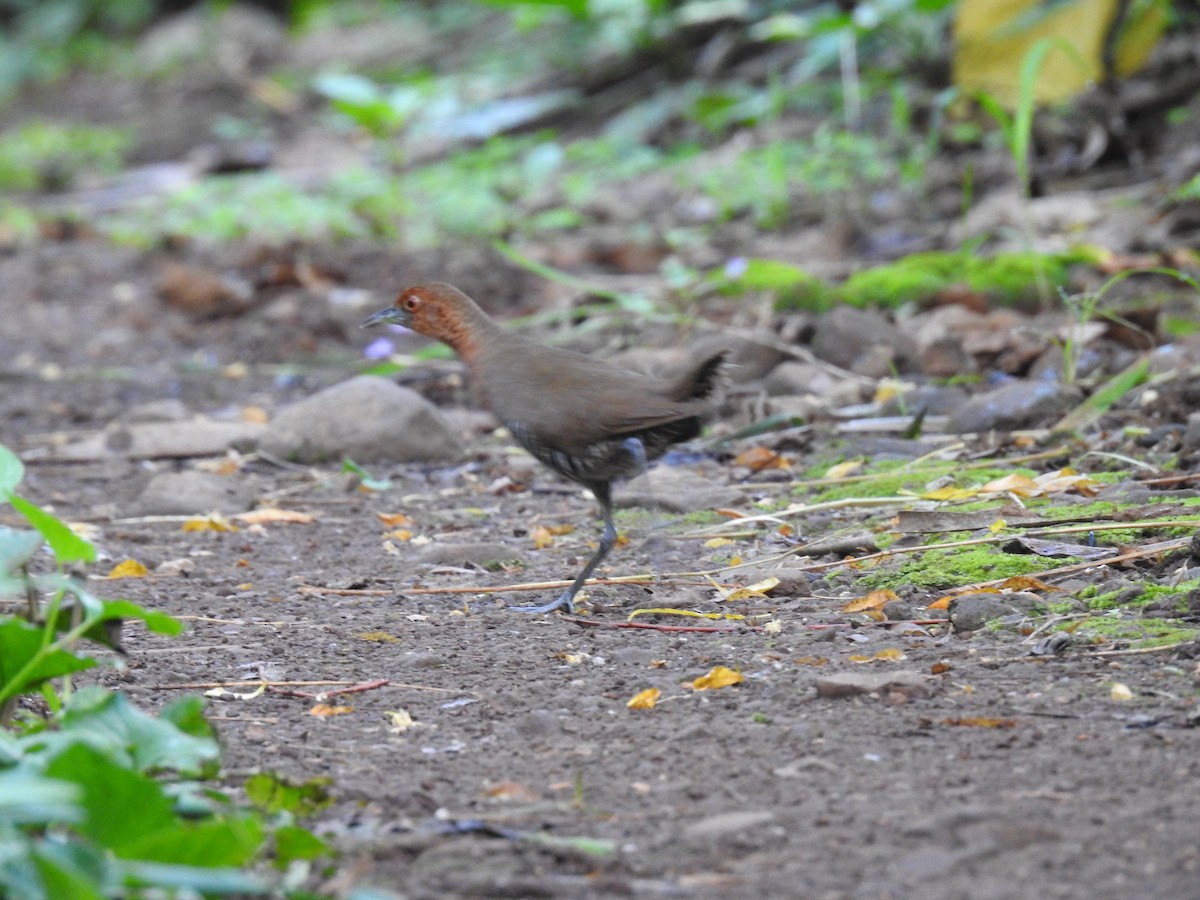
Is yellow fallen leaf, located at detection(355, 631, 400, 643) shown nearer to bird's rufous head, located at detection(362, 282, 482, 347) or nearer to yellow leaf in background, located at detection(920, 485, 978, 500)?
bird's rufous head, located at detection(362, 282, 482, 347)

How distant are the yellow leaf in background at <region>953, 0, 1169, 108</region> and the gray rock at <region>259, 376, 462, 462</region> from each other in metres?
3.97

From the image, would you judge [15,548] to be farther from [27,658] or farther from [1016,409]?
[1016,409]

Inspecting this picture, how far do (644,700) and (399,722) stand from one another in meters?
0.46

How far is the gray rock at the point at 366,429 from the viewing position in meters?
5.12

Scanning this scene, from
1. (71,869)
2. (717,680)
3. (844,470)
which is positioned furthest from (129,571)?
(71,869)

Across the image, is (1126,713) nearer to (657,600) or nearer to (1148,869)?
(1148,869)

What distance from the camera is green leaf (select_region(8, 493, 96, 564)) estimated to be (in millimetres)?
2209

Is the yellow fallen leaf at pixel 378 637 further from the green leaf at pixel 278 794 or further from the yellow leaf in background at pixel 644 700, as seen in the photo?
the green leaf at pixel 278 794

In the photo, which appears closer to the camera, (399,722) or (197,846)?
(197,846)

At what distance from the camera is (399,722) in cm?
269

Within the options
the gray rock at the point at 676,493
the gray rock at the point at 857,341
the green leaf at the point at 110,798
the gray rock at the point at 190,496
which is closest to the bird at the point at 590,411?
the gray rock at the point at 676,493

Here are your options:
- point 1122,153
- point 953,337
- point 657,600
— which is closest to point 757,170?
point 1122,153

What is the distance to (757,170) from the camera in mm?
8812

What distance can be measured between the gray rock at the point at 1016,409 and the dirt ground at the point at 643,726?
0.70 meters
